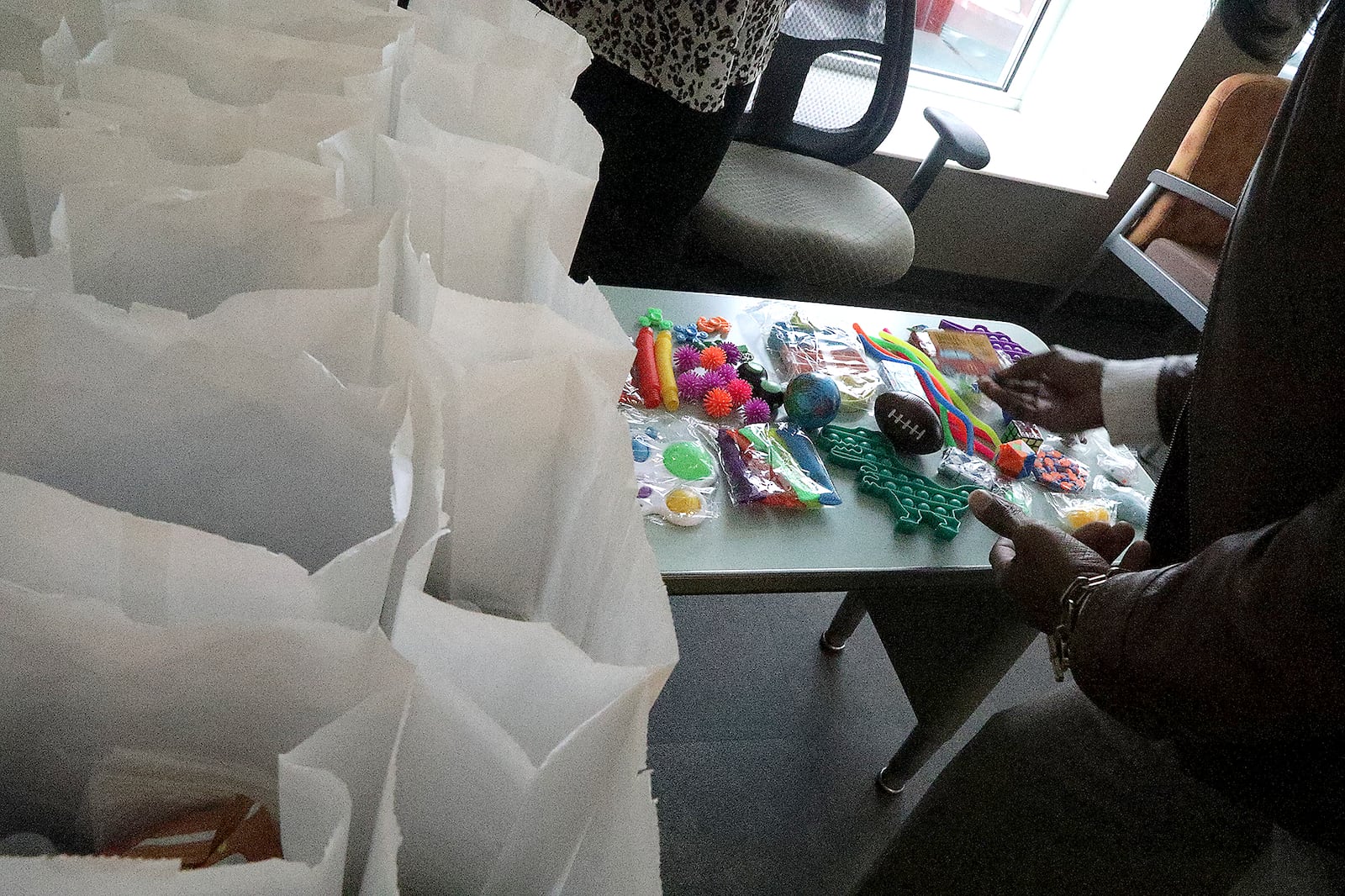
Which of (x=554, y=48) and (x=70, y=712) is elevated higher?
(x=554, y=48)

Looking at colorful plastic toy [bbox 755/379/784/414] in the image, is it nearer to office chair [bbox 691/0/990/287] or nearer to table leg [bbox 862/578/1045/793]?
table leg [bbox 862/578/1045/793]

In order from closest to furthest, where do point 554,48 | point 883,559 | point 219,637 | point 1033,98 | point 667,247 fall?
point 219,637, point 554,48, point 883,559, point 667,247, point 1033,98

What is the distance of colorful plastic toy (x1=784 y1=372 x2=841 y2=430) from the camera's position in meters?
1.11

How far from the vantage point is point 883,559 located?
967 mm

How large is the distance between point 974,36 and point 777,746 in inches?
102

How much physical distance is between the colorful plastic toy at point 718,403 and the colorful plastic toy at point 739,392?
16mm

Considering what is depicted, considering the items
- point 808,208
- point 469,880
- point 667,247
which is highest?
point 469,880

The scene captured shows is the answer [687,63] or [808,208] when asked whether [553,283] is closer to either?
[687,63]

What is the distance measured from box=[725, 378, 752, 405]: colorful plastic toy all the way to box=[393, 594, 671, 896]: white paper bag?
83cm

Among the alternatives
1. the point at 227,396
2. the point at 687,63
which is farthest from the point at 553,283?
the point at 687,63

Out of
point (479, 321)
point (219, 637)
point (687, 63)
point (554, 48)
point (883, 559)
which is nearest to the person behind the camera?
point (219, 637)

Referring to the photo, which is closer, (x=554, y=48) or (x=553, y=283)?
(x=553, y=283)

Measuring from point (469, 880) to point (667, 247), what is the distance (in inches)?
63.3

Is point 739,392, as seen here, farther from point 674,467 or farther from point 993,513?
point 993,513
